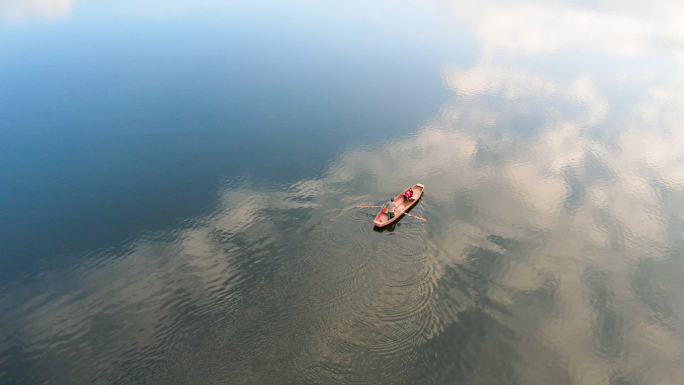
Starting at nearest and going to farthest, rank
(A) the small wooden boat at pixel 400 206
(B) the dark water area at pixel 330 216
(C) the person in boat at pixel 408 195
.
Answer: (B) the dark water area at pixel 330 216 < (A) the small wooden boat at pixel 400 206 < (C) the person in boat at pixel 408 195

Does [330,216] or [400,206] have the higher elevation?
[330,216]

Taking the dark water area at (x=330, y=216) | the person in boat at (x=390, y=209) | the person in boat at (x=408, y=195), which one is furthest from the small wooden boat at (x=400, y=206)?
the dark water area at (x=330, y=216)

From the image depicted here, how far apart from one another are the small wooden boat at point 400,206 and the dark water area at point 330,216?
0.83 metres

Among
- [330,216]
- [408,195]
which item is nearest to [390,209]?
[408,195]

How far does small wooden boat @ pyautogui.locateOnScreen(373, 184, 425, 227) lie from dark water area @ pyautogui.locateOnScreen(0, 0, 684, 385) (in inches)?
32.6

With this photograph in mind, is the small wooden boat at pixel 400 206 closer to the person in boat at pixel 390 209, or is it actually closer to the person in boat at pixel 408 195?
the person in boat at pixel 408 195

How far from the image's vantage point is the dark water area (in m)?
25.3

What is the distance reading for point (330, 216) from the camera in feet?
115

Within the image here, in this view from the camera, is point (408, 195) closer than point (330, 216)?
No

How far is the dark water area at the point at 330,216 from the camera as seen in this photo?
2530cm

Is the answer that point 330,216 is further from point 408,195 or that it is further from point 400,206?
point 408,195

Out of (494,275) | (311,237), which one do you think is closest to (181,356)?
(311,237)

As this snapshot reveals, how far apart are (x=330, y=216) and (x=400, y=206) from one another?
705 centimetres

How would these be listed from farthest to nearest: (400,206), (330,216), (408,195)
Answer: (408,195), (400,206), (330,216)
